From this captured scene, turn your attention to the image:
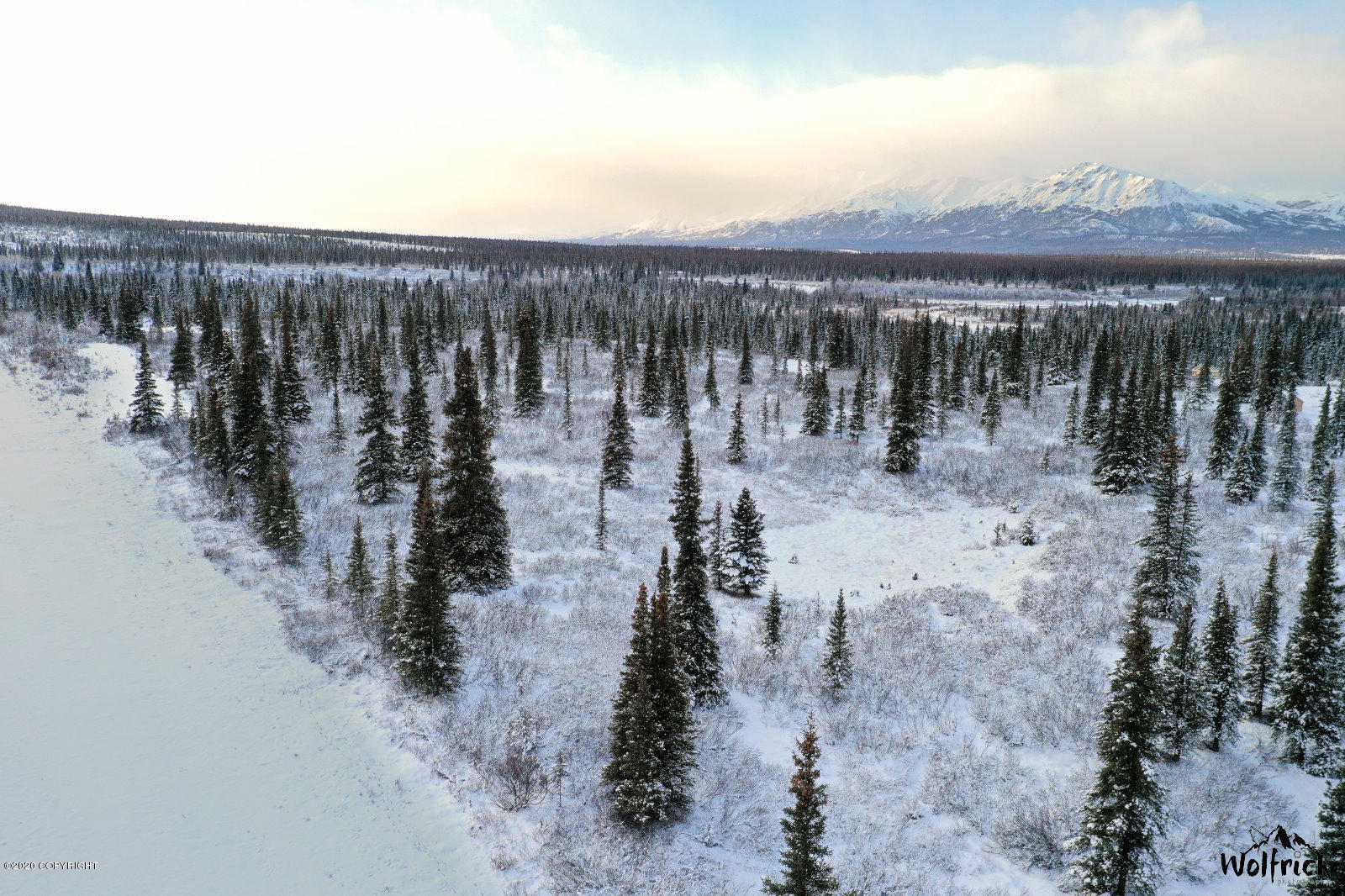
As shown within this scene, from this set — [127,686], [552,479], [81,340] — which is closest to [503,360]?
[552,479]

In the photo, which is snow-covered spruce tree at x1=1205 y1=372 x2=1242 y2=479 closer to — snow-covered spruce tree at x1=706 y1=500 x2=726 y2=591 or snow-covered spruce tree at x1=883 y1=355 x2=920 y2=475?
snow-covered spruce tree at x1=883 y1=355 x2=920 y2=475

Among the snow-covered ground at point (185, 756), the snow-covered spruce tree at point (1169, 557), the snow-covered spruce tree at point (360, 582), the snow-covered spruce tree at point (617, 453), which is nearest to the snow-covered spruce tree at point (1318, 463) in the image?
the snow-covered spruce tree at point (1169, 557)

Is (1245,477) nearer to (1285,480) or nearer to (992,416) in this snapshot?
(1285,480)

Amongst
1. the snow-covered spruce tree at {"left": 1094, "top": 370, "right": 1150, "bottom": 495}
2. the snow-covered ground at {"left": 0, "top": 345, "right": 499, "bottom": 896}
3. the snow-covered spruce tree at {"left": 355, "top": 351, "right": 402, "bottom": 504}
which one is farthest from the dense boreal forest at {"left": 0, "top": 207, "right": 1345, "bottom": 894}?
the snow-covered ground at {"left": 0, "top": 345, "right": 499, "bottom": 896}

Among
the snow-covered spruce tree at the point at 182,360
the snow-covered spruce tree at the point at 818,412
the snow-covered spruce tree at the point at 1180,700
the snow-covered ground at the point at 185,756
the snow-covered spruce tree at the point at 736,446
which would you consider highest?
the snow-covered spruce tree at the point at 182,360

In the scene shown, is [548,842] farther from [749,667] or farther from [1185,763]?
[1185,763]

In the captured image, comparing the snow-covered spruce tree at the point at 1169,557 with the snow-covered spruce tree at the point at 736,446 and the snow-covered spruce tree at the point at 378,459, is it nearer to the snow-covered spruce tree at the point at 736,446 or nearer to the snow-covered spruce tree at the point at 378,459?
the snow-covered spruce tree at the point at 736,446
